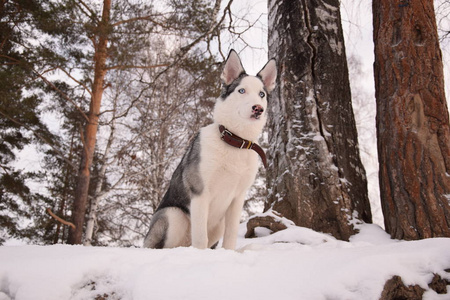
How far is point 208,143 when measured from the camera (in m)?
2.71

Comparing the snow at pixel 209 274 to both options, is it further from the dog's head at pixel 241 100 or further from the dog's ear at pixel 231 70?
the dog's ear at pixel 231 70

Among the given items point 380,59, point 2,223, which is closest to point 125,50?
point 2,223

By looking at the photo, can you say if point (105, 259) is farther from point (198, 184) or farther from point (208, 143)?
point (208, 143)

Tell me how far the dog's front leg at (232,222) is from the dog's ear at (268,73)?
3.67ft

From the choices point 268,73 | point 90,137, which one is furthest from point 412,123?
point 90,137

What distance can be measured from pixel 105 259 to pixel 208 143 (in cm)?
136

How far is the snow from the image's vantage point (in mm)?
1340

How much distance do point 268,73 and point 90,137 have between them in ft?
27.5

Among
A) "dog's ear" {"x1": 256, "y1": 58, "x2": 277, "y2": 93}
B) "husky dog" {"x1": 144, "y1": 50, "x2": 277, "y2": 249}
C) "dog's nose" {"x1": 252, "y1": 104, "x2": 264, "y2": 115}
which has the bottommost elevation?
"husky dog" {"x1": 144, "y1": 50, "x2": 277, "y2": 249}

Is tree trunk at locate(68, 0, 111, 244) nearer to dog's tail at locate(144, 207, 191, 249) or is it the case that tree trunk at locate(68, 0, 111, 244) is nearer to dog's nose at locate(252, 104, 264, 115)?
dog's tail at locate(144, 207, 191, 249)

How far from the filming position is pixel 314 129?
11.7 ft

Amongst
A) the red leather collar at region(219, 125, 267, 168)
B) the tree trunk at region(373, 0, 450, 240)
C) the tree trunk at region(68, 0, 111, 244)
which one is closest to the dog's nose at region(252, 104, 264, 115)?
the red leather collar at region(219, 125, 267, 168)

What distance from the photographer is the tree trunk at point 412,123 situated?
9.55ft

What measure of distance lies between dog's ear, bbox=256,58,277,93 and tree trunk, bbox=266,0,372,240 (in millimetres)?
738
